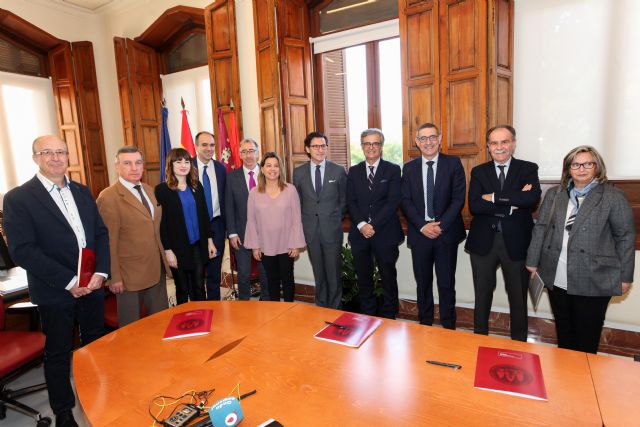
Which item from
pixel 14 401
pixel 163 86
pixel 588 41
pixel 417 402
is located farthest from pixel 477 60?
pixel 163 86

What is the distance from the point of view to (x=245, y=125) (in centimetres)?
472

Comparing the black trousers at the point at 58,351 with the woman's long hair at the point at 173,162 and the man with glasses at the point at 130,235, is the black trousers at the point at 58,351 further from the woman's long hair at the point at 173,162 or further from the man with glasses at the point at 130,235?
the woman's long hair at the point at 173,162

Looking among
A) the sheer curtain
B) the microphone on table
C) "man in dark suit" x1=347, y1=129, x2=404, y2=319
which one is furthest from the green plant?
the sheer curtain

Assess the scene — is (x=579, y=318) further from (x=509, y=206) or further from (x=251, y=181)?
(x=251, y=181)

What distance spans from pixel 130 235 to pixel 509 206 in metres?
2.47

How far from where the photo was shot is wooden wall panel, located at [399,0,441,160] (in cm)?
337

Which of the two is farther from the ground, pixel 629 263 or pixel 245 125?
pixel 245 125

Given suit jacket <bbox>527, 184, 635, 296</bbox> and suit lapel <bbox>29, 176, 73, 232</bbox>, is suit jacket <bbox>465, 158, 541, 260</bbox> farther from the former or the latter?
suit lapel <bbox>29, 176, 73, 232</bbox>

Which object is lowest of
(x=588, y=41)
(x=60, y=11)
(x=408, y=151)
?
(x=408, y=151)

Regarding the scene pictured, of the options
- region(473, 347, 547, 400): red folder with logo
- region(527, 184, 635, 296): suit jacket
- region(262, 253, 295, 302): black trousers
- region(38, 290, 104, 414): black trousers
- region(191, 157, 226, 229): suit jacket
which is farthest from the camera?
region(191, 157, 226, 229): suit jacket

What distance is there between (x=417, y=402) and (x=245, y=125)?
4.02m

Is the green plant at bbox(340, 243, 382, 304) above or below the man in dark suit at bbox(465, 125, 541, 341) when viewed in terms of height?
below

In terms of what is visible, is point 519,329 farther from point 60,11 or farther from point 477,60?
point 60,11

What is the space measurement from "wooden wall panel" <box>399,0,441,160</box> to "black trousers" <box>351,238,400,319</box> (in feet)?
3.09
